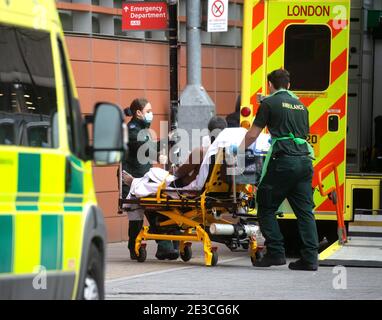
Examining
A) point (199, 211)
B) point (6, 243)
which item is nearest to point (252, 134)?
point (199, 211)

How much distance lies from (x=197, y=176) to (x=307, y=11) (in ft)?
8.17

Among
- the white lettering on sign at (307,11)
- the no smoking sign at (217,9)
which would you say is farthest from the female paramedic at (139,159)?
the no smoking sign at (217,9)

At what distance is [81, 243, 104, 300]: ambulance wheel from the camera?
697cm

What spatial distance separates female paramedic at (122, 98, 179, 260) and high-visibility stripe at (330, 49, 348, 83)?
2101mm

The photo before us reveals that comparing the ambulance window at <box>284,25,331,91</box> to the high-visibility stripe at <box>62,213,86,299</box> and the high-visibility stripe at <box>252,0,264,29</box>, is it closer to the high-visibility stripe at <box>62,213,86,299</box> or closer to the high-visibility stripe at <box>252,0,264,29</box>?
the high-visibility stripe at <box>252,0,264,29</box>

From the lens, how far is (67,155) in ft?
22.2

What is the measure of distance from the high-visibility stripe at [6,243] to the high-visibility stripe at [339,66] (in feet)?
28.7

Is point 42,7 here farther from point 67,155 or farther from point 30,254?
point 30,254

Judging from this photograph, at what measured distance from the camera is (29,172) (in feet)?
20.4

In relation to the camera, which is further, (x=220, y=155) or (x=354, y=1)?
(x=354, y=1)

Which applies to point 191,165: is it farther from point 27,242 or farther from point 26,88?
point 27,242

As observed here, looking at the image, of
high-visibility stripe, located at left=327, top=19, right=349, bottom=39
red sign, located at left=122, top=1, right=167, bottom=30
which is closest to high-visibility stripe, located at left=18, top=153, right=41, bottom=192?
high-visibility stripe, located at left=327, top=19, right=349, bottom=39
